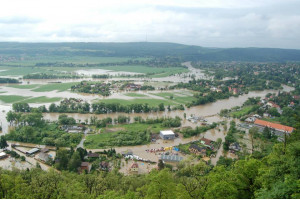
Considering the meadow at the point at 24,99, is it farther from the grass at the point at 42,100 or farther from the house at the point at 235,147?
the house at the point at 235,147

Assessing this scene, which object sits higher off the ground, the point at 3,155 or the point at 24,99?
the point at 24,99

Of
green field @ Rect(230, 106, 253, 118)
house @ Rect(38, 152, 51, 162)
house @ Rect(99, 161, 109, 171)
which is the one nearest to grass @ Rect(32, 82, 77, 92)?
house @ Rect(38, 152, 51, 162)

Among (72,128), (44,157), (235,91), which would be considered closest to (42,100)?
(72,128)

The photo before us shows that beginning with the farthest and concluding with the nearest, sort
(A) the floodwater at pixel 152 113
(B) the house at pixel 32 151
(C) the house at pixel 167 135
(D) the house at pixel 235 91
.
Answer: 1. (D) the house at pixel 235 91
2. (A) the floodwater at pixel 152 113
3. (C) the house at pixel 167 135
4. (B) the house at pixel 32 151

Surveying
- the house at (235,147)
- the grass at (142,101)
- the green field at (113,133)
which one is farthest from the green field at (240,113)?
the green field at (113,133)

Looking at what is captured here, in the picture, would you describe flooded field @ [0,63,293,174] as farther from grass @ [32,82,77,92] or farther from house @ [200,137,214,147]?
grass @ [32,82,77,92]

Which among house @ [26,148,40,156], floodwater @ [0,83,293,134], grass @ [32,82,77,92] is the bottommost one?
house @ [26,148,40,156]

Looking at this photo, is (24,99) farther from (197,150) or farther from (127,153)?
(197,150)

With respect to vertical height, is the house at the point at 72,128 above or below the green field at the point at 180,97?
below

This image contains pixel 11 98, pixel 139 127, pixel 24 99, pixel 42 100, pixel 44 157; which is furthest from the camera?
pixel 11 98
